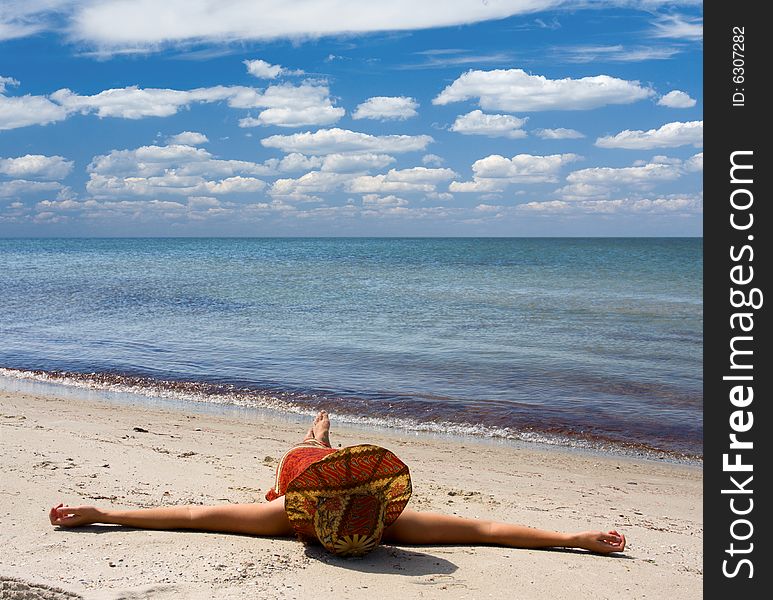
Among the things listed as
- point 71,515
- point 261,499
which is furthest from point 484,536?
point 71,515

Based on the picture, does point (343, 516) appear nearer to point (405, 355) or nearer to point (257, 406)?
point (257, 406)

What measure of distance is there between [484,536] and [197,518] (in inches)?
71.6

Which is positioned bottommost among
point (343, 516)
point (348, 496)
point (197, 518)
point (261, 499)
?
point (261, 499)

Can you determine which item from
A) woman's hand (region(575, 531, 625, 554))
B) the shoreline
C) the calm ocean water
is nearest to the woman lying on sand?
woman's hand (region(575, 531, 625, 554))


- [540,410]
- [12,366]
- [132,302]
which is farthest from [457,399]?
[132,302]

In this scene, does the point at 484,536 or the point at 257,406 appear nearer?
the point at 484,536

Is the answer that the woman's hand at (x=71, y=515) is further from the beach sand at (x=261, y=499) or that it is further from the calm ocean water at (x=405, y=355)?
the calm ocean water at (x=405, y=355)

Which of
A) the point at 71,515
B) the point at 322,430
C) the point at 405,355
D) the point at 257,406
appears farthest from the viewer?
the point at 405,355

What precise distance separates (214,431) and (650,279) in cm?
3412

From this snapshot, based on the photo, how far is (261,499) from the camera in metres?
6.04

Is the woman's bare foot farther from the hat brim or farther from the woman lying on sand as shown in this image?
the hat brim

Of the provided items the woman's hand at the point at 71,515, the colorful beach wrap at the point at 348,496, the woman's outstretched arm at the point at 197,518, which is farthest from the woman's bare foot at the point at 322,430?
the woman's hand at the point at 71,515

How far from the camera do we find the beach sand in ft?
13.6

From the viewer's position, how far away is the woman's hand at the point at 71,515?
4.84 m
